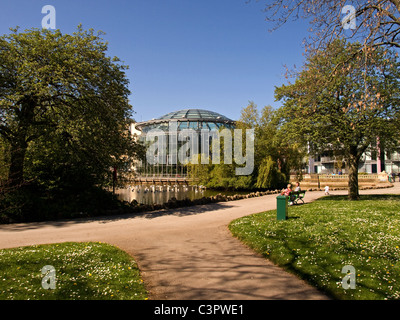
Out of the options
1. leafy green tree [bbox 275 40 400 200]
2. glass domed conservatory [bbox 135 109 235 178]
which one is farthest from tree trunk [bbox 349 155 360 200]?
glass domed conservatory [bbox 135 109 235 178]

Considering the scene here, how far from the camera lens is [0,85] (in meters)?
12.7

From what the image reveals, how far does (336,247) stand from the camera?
6.95m

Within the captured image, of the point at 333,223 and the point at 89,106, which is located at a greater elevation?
the point at 89,106

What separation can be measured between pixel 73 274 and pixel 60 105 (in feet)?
39.2

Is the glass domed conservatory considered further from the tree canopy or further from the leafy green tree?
the tree canopy

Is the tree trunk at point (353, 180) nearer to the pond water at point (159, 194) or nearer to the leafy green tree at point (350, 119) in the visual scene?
the leafy green tree at point (350, 119)

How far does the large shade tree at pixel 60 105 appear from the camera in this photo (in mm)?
12844

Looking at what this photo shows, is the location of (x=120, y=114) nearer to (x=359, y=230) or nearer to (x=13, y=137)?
(x=13, y=137)

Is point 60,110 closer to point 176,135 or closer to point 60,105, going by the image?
point 60,105

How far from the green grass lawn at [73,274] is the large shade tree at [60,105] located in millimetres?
7777

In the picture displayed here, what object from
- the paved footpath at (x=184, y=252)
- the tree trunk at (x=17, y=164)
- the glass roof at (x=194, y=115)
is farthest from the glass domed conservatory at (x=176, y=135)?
the paved footpath at (x=184, y=252)

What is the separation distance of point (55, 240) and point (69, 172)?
22.1ft
